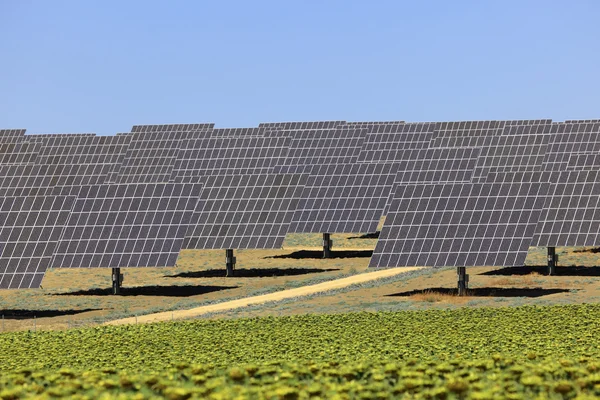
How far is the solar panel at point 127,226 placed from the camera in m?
47.5

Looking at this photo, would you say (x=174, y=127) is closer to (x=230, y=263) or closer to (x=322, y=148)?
(x=322, y=148)

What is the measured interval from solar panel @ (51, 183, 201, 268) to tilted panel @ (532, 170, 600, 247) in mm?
17956

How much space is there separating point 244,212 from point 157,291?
903cm

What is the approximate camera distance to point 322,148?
82562mm

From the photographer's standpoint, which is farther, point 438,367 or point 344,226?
point 344,226

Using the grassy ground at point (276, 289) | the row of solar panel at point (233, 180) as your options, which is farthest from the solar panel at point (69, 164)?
the grassy ground at point (276, 289)

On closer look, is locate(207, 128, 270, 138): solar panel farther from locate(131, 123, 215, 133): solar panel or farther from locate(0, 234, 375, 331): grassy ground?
locate(0, 234, 375, 331): grassy ground

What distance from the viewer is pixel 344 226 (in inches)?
2482

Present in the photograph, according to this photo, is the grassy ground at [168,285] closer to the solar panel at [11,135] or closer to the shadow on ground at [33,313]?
the shadow on ground at [33,313]

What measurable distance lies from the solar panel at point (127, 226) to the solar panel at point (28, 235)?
5.95ft

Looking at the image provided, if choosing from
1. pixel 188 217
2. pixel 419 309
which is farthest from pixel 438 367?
pixel 188 217

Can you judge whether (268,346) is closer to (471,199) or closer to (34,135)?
(471,199)

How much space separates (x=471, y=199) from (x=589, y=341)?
19.6m

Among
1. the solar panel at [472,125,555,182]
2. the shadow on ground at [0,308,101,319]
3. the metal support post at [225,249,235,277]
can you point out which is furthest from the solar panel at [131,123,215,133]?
the shadow on ground at [0,308,101,319]
